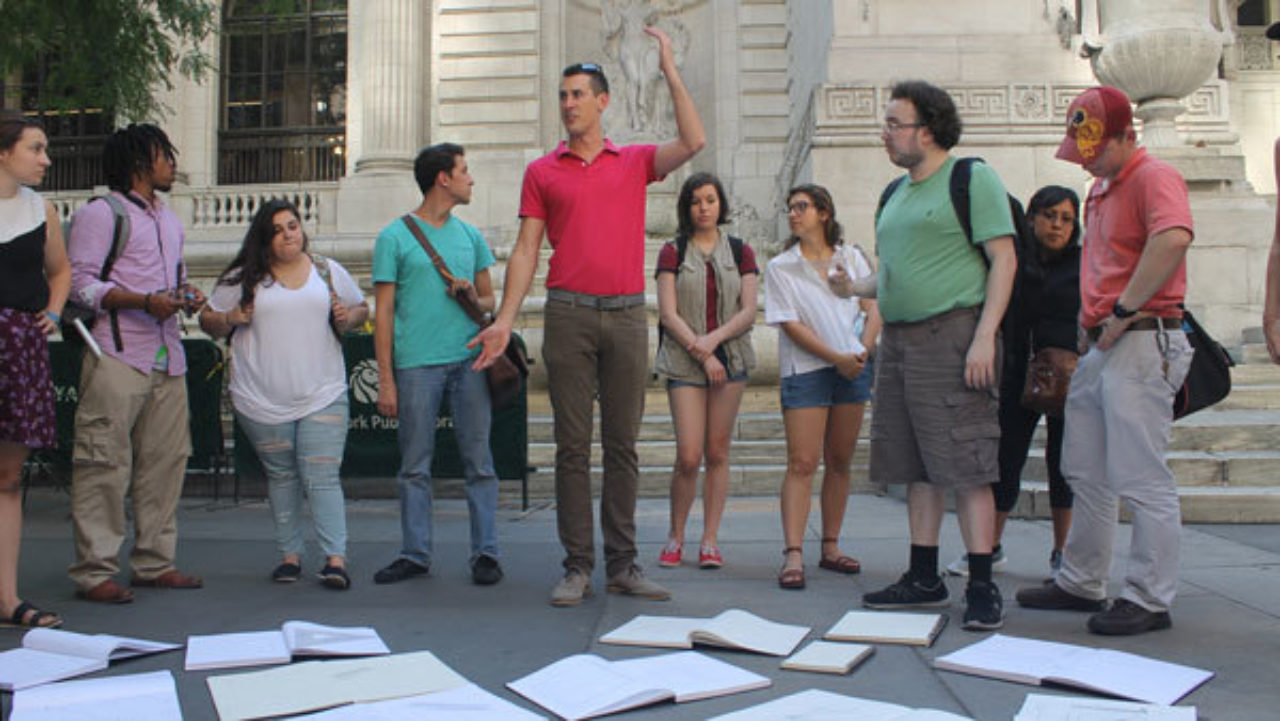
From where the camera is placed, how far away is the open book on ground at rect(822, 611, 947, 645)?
3.96 metres

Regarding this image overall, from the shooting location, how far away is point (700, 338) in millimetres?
5586

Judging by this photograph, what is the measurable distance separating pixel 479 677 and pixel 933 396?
2.14 m

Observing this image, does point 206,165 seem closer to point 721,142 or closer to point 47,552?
point 721,142

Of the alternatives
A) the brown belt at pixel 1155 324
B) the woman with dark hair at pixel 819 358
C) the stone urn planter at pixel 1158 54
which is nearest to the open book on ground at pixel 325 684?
the woman with dark hair at pixel 819 358

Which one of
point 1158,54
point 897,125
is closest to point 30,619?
point 897,125

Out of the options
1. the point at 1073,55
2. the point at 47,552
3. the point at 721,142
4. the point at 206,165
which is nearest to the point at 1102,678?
the point at 47,552

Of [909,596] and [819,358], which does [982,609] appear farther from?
[819,358]

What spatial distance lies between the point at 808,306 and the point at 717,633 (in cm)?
216

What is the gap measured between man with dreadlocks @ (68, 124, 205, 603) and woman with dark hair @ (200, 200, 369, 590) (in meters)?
0.28

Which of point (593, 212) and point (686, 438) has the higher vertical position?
point (593, 212)

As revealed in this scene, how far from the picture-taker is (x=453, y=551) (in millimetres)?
6297

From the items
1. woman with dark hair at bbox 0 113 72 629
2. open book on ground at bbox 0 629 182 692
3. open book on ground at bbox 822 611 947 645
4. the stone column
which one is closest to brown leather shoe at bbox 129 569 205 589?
woman with dark hair at bbox 0 113 72 629

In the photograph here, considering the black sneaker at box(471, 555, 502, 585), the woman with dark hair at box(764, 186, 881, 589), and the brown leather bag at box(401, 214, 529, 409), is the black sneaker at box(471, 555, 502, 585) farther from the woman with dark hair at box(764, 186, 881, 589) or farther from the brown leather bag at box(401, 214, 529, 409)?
the woman with dark hair at box(764, 186, 881, 589)

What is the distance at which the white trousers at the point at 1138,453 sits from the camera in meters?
4.18
